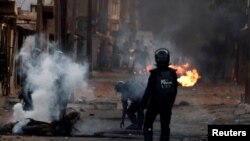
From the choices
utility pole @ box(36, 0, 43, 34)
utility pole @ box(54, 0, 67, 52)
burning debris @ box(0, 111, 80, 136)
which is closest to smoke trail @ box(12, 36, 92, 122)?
burning debris @ box(0, 111, 80, 136)

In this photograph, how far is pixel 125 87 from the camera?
42.0ft

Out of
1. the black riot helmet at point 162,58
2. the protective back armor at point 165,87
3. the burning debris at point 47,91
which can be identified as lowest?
the burning debris at point 47,91

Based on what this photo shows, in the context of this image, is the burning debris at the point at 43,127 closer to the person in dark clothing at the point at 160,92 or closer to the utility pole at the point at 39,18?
the person in dark clothing at the point at 160,92

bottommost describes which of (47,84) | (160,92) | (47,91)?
(47,91)

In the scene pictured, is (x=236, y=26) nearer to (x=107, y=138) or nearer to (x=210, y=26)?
(x=210, y=26)

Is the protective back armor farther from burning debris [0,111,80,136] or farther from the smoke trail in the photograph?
the smoke trail

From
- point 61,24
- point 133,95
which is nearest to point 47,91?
point 133,95

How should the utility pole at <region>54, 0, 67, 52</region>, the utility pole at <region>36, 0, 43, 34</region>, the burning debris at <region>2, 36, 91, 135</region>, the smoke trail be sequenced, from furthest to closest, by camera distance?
the utility pole at <region>36, 0, 43, 34</region> → the utility pole at <region>54, 0, 67, 52</region> → the smoke trail → the burning debris at <region>2, 36, 91, 135</region>

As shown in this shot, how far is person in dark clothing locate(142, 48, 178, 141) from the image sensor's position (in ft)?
29.8

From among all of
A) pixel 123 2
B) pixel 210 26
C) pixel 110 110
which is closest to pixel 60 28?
pixel 110 110

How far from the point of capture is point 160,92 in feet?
29.8

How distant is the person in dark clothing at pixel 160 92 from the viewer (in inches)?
357

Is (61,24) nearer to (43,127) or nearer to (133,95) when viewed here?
(133,95)

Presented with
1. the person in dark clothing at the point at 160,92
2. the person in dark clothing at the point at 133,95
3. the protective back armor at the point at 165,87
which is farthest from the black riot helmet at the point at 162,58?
the person in dark clothing at the point at 133,95
